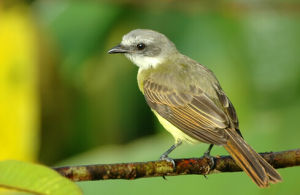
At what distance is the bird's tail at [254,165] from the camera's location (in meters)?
2.97

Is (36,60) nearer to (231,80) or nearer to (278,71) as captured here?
(231,80)

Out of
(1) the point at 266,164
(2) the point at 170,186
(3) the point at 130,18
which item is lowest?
(2) the point at 170,186

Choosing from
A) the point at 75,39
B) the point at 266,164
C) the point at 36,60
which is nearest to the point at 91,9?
the point at 75,39

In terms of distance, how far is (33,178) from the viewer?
4.94 ft

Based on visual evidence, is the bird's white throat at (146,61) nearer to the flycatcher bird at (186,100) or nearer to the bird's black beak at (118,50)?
the flycatcher bird at (186,100)

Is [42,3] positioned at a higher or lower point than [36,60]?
higher

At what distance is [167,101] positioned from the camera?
4.24 m

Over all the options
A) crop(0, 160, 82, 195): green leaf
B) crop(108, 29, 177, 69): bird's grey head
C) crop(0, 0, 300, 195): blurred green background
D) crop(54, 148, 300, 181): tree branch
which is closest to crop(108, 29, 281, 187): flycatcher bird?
crop(108, 29, 177, 69): bird's grey head

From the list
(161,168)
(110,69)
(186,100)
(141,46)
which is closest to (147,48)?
(141,46)

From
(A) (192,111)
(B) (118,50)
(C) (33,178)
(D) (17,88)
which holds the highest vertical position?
(C) (33,178)

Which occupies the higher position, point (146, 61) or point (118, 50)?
point (118, 50)

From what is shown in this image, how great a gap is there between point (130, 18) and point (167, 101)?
155 centimetres

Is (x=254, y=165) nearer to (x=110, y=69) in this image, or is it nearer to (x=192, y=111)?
(x=192, y=111)

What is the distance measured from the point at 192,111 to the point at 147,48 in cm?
103
